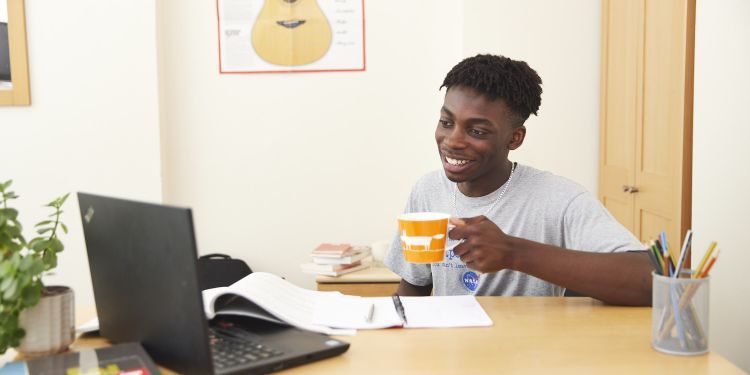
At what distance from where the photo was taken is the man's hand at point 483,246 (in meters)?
1.44

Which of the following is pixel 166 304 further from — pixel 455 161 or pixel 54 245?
pixel 455 161

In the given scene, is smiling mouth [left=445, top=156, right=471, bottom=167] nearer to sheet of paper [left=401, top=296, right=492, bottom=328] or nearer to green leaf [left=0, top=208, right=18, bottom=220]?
sheet of paper [left=401, top=296, right=492, bottom=328]

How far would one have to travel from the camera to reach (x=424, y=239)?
1.40 m

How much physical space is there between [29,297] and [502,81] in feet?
4.02

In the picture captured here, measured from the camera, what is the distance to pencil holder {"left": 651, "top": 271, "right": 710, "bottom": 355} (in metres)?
1.16

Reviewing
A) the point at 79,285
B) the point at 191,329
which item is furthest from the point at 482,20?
the point at 191,329

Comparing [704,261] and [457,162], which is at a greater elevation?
[457,162]

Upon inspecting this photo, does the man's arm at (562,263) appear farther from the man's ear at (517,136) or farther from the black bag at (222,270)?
the black bag at (222,270)

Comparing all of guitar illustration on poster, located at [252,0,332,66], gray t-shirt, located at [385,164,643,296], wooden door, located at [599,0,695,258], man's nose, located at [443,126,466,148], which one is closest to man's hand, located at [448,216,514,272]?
gray t-shirt, located at [385,164,643,296]

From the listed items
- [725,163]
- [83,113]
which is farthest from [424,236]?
[83,113]

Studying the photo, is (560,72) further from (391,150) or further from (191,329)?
(191,329)

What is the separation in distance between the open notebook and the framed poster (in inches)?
91.7

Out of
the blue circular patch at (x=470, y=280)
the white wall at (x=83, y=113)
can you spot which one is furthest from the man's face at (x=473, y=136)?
the white wall at (x=83, y=113)

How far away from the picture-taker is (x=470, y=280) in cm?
181
